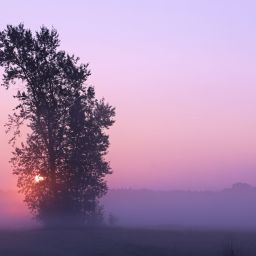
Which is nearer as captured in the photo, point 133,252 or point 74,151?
point 133,252

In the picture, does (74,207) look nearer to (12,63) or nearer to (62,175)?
(62,175)

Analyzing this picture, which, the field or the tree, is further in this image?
the tree

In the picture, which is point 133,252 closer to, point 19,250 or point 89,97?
point 19,250

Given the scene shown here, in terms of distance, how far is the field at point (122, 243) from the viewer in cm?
4297

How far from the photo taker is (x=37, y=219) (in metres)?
67.1

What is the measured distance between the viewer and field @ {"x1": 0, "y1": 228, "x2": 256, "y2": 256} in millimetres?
42969

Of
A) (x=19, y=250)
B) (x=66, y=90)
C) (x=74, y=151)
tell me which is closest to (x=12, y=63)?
(x=66, y=90)

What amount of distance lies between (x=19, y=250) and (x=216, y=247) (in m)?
12.1

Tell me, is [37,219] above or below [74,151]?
below

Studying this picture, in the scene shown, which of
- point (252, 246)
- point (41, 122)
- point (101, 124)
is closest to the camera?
point (252, 246)

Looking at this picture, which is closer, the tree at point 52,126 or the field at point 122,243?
the field at point 122,243

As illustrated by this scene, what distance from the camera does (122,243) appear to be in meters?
46.5

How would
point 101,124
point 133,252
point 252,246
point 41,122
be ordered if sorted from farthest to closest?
point 101,124
point 41,122
point 252,246
point 133,252

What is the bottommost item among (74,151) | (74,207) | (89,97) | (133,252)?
(133,252)
